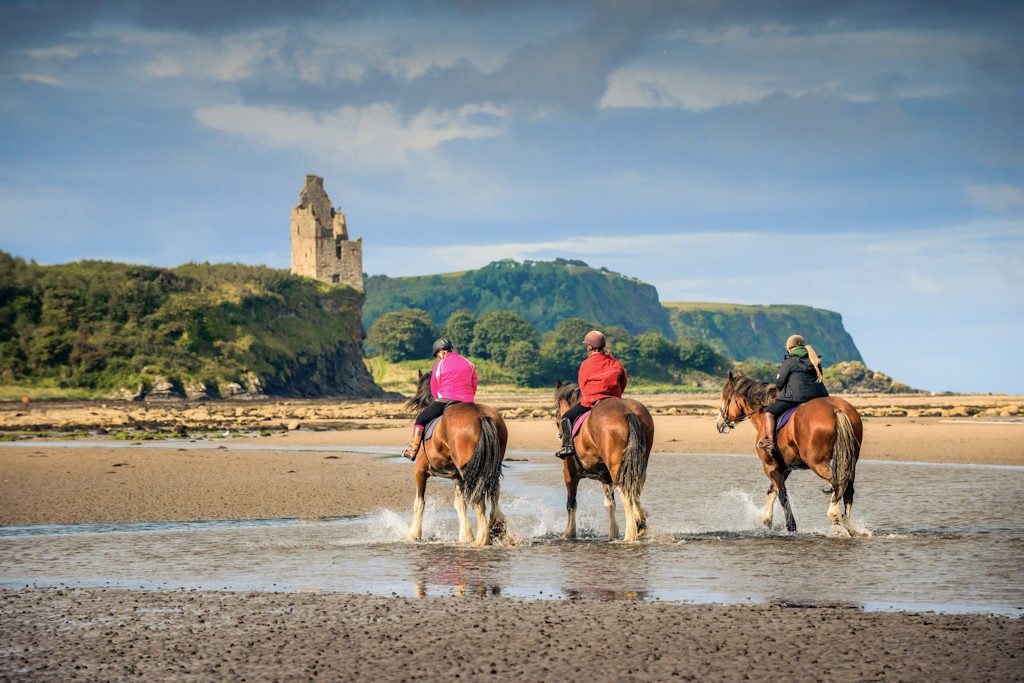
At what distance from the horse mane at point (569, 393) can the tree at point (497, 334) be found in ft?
419

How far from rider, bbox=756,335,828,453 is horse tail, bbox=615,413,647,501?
2426 millimetres

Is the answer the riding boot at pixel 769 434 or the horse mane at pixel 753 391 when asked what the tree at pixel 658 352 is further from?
the riding boot at pixel 769 434

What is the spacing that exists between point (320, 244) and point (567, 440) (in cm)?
10436

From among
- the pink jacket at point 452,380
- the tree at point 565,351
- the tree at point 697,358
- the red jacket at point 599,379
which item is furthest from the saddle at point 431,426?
the tree at point 697,358

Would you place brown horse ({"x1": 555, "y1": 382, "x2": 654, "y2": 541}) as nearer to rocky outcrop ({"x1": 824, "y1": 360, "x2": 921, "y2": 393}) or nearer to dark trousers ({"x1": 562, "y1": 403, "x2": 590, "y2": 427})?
dark trousers ({"x1": 562, "y1": 403, "x2": 590, "y2": 427})

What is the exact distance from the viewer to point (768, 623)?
7613 millimetres

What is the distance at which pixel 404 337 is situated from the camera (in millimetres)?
136375

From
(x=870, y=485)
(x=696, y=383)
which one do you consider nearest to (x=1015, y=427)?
(x=870, y=485)

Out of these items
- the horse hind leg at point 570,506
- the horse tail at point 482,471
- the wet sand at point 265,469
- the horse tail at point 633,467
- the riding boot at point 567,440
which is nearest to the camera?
the horse tail at point 482,471

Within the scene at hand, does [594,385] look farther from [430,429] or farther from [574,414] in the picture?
[430,429]

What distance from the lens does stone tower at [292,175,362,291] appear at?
114m

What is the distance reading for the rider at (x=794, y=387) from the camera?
1362 cm

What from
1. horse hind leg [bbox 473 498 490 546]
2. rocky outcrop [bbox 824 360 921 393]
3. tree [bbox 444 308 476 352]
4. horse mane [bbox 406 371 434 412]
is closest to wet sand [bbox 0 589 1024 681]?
horse hind leg [bbox 473 498 490 546]

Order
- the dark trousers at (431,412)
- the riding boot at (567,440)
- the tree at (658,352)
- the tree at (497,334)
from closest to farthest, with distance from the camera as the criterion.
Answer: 1. the dark trousers at (431,412)
2. the riding boot at (567,440)
3. the tree at (497,334)
4. the tree at (658,352)
